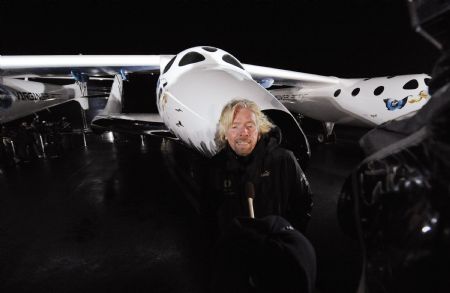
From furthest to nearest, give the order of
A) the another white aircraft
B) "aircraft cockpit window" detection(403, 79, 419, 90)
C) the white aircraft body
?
the white aircraft body < "aircraft cockpit window" detection(403, 79, 419, 90) < the another white aircraft

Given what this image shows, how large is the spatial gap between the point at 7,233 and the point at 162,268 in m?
2.96

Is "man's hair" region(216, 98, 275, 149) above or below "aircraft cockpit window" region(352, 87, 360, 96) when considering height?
above

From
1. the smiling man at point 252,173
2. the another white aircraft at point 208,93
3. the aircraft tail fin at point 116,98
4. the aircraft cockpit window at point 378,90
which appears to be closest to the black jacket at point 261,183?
the smiling man at point 252,173

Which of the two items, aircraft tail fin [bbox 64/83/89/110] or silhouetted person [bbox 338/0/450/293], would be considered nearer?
silhouetted person [bbox 338/0/450/293]

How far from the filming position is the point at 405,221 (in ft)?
2.41

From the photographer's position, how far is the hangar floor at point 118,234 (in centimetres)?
298

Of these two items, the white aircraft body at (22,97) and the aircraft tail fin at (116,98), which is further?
the white aircraft body at (22,97)

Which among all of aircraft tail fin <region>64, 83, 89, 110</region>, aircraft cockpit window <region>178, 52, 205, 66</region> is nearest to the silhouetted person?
aircraft cockpit window <region>178, 52, 205, 66</region>

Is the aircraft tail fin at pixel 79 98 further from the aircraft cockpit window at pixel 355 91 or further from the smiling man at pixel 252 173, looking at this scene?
the smiling man at pixel 252 173

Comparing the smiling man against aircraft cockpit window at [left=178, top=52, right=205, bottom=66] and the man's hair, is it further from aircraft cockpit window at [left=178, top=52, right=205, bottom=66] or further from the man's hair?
aircraft cockpit window at [left=178, top=52, right=205, bottom=66]

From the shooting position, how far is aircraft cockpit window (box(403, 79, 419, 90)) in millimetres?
8195

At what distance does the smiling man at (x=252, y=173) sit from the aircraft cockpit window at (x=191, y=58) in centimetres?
411

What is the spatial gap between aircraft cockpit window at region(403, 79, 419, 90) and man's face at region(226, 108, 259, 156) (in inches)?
341

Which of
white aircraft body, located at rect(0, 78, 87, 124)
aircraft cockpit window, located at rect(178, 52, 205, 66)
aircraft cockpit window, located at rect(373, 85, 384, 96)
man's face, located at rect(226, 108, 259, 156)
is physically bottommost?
white aircraft body, located at rect(0, 78, 87, 124)
